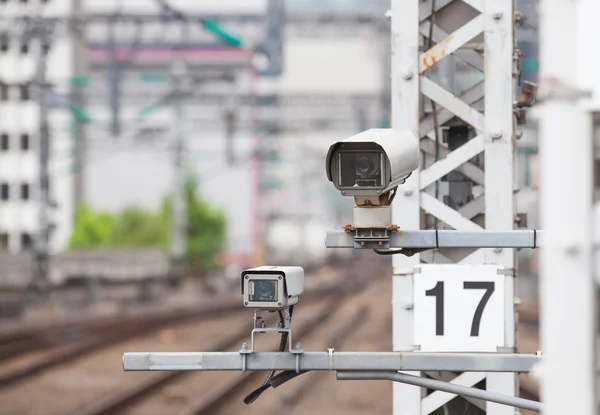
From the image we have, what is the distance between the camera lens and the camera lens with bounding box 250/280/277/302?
5352 millimetres

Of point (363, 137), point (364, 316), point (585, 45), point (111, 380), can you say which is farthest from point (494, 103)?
point (364, 316)

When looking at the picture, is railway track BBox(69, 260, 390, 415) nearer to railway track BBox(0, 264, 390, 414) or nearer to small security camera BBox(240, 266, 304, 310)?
railway track BBox(0, 264, 390, 414)

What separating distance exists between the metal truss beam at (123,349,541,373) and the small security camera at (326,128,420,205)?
28.8 inches

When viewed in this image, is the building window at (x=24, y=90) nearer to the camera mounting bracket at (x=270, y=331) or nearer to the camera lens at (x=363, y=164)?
the camera mounting bracket at (x=270, y=331)

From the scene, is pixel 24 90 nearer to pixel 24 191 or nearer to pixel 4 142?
pixel 4 142

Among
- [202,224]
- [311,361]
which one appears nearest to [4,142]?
[202,224]

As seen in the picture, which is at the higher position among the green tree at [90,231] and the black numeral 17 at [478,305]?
the black numeral 17 at [478,305]

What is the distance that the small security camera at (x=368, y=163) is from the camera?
200 inches

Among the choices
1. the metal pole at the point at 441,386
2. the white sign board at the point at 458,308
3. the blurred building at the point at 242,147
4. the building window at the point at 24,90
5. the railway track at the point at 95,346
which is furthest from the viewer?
the blurred building at the point at 242,147

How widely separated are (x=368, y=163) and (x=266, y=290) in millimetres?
771

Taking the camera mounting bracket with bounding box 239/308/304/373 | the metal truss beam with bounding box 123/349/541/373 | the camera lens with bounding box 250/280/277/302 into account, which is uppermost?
the camera lens with bounding box 250/280/277/302

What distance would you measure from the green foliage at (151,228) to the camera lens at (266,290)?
2515 inches

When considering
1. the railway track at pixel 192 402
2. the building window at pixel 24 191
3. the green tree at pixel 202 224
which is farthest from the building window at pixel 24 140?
the railway track at pixel 192 402

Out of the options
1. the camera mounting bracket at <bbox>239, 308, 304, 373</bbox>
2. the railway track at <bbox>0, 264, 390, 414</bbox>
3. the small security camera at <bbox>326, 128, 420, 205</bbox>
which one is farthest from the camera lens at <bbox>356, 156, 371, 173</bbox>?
the railway track at <bbox>0, 264, 390, 414</bbox>
